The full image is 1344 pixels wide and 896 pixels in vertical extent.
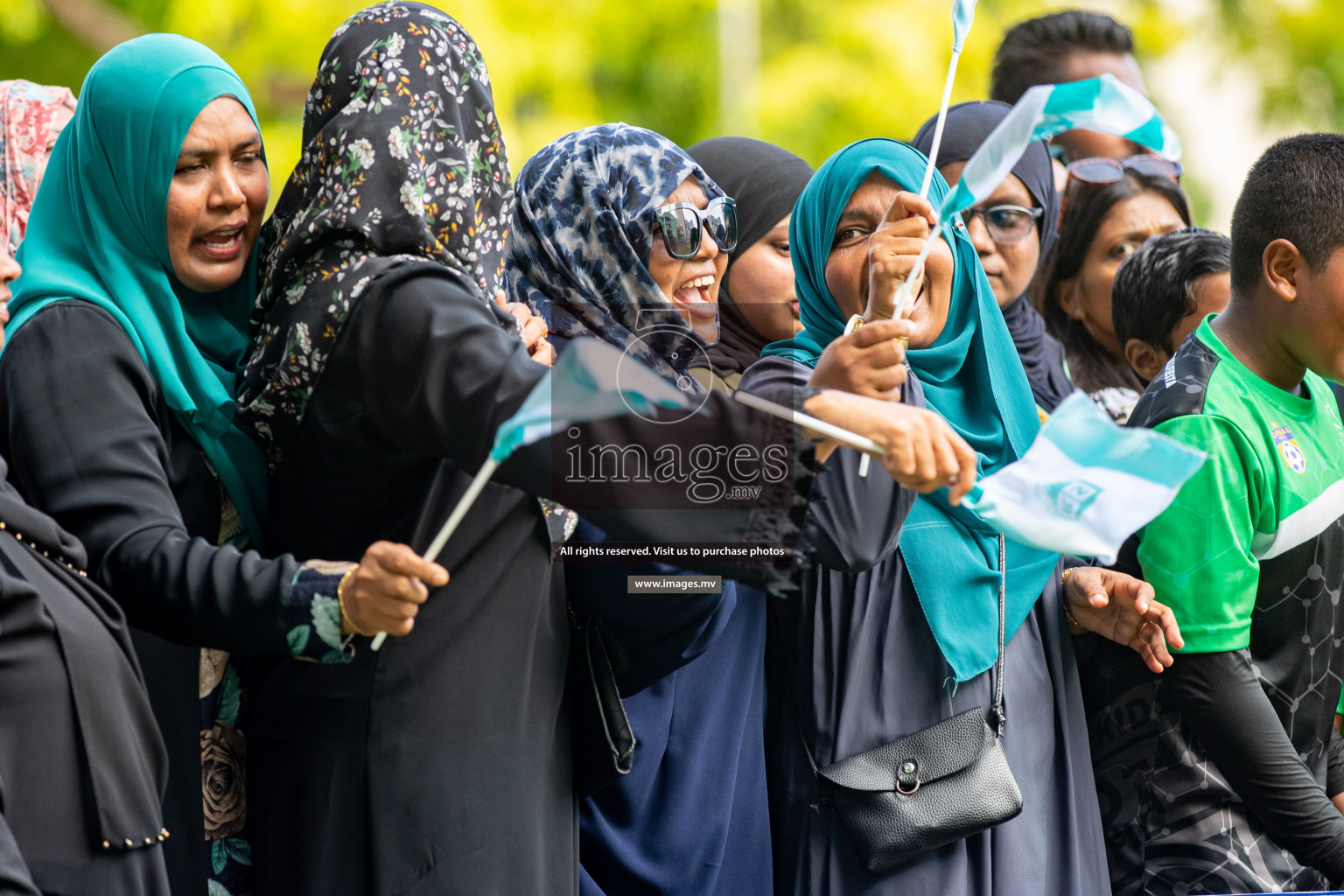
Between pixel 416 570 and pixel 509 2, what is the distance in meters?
7.87

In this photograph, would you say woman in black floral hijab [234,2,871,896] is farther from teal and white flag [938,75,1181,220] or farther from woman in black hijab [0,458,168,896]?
teal and white flag [938,75,1181,220]

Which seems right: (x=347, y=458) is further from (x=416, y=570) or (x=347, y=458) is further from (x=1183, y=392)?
(x=1183, y=392)

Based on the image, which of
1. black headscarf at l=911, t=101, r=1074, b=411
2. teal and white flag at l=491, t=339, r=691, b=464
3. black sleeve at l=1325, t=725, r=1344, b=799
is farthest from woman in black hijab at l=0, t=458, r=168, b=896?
black headscarf at l=911, t=101, r=1074, b=411

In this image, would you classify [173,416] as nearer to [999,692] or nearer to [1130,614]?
[999,692]

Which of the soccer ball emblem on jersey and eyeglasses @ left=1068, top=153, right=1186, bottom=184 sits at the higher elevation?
eyeglasses @ left=1068, top=153, right=1186, bottom=184

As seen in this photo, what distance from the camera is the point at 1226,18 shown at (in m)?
12.8

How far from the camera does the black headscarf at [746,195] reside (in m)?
3.33

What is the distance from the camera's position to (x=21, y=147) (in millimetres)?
2828

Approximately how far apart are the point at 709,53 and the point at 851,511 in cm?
992

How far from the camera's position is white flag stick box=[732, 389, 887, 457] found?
1800mm

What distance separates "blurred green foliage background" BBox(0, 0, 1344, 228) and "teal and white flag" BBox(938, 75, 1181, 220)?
22.2 feet

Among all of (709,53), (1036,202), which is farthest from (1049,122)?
(709,53)

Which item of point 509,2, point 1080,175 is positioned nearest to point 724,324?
point 1080,175

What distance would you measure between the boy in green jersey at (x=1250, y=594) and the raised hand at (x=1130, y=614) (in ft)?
0.31
